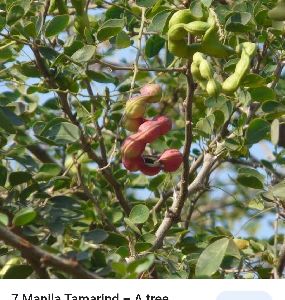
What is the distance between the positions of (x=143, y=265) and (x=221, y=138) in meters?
0.70

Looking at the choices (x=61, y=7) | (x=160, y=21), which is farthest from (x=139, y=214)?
(x=61, y=7)

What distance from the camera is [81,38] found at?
75.4 inches

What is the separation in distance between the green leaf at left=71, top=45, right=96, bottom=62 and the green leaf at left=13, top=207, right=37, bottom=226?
20.0 inches

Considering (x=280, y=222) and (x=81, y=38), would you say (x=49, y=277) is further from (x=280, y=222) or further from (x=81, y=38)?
(x=280, y=222)

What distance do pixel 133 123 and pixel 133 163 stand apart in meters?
0.09

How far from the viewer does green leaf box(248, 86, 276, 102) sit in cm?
174

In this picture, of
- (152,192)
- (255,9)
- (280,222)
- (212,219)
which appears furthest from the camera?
(212,219)

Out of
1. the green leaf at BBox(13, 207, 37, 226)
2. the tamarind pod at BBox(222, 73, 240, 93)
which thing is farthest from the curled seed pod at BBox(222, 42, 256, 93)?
the green leaf at BBox(13, 207, 37, 226)

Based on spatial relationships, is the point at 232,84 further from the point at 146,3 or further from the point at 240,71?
the point at 146,3

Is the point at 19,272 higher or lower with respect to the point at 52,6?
lower

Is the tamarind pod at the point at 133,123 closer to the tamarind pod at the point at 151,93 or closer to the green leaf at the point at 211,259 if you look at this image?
the tamarind pod at the point at 151,93

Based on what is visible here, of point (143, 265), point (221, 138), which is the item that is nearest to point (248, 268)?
point (221, 138)

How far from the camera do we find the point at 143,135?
5.90ft

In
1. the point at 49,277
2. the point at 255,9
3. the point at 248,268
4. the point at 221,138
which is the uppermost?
the point at 255,9
